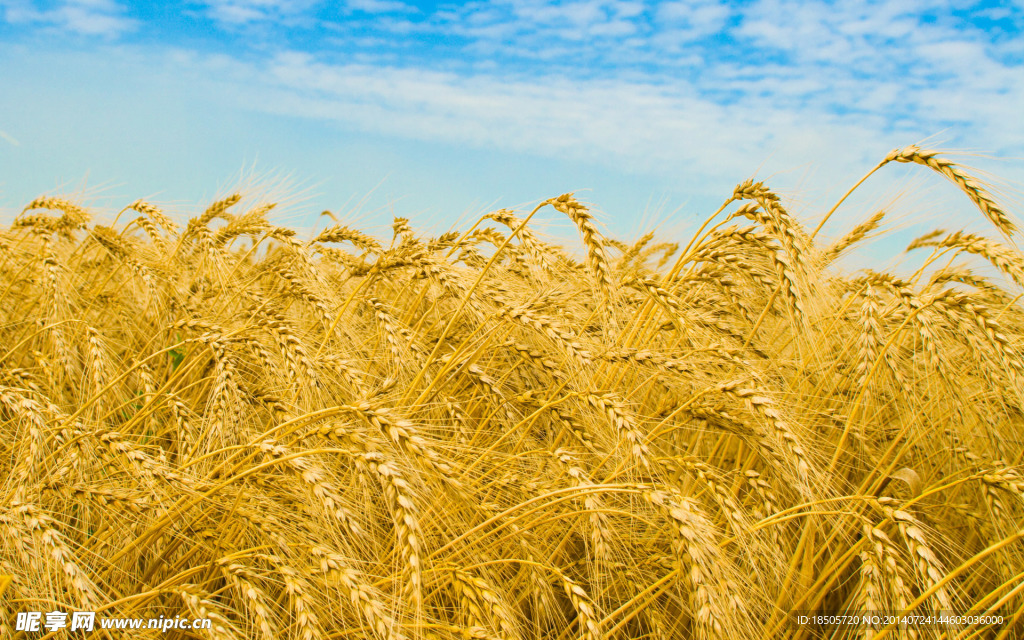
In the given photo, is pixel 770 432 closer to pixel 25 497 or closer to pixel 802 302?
pixel 802 302

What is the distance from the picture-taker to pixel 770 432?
185cm

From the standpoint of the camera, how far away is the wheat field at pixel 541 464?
5.48ft

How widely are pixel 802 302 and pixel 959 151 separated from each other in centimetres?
95

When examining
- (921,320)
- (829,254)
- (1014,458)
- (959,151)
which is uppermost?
(959,151)

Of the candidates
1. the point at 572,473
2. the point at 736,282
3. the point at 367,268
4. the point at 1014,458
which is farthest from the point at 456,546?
the point at 1014,458

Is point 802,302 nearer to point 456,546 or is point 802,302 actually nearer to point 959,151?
point 959,151

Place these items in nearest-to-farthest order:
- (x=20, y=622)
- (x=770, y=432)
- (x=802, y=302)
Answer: (x=20, y=622), (x=770, y=432), (x=802, y=302)

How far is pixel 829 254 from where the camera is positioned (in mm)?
3297

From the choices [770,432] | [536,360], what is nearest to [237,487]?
[536,360]

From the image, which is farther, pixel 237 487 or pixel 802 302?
pixel 802 302

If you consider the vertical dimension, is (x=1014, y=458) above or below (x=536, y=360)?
below

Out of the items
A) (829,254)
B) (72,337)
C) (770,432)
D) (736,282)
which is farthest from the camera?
(829,254)

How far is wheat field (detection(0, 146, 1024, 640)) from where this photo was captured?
65.7 inches

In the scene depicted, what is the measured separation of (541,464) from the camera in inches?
85.7
